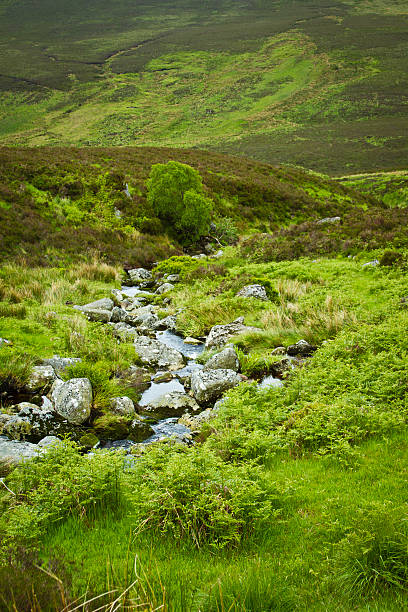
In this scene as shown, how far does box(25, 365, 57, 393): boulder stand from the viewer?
863 cm

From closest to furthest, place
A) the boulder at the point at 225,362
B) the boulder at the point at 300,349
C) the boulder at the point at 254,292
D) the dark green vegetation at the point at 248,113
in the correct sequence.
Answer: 1. the boulder at the point at 225,362
2. the boulder at the point at 300,349
3. the boulder at the point at 254,292
4. the dark green vegetation at the point at 248,113

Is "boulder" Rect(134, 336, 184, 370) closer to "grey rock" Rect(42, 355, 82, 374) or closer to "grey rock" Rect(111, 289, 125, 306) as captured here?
"grey rock" Rect(42, 355, 82, 374)

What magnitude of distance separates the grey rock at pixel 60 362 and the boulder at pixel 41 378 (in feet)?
0.77

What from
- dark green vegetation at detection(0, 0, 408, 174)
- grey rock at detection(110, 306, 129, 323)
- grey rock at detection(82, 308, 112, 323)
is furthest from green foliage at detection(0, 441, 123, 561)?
dark green vegetation at detection(0, 0, 408, 174)

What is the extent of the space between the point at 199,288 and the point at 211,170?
81.0 feet

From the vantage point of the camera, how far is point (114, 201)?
27.6 m

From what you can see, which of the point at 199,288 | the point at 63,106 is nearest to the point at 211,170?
the point at 199,288

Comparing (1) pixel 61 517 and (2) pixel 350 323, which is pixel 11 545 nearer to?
(1) pixel 61 517

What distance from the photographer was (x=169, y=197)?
86.3ft

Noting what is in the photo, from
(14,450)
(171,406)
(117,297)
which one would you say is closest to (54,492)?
(14,450)

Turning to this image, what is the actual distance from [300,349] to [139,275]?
12.4 metres

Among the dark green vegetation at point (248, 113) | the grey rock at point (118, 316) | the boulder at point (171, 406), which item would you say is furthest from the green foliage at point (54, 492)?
the dark green vegetation at point (248, 113)

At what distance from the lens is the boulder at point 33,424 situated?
23.1 feet

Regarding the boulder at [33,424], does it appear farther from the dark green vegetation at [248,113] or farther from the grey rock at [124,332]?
the dark green vegetation at [248,113]
